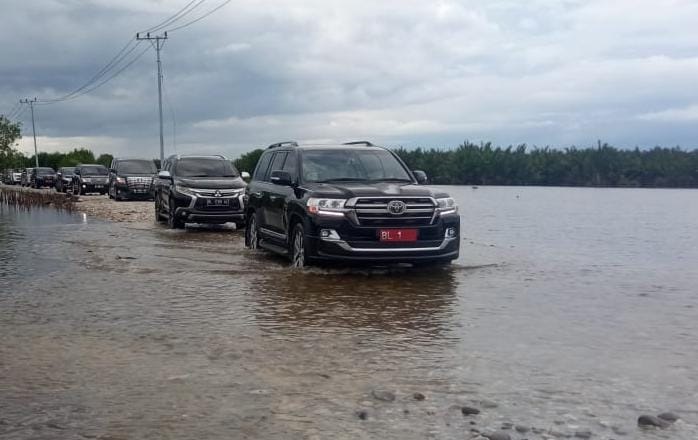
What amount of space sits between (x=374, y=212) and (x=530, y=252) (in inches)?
226

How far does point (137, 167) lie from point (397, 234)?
92.8 feet

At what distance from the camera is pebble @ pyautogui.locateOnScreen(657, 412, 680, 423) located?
425 centimetres

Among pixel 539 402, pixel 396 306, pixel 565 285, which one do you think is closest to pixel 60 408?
pixel 539 402

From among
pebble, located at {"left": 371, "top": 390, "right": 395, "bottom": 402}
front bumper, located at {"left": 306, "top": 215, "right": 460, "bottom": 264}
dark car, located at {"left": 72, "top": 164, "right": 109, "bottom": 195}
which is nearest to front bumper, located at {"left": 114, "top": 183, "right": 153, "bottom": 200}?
dark car, located at {"left": 72, "top": 164, "right": 109, "bottom": 195}

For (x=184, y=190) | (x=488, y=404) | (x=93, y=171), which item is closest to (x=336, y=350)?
(x=488, y=404)

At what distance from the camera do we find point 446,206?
34.3 ft

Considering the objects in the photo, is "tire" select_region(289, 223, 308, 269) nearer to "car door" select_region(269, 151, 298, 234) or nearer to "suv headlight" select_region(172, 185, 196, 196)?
"car door" select_region(269, 151, 298, 234)

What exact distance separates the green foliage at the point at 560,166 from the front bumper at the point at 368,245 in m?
93.3

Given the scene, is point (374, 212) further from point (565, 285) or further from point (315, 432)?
point (315, 432)

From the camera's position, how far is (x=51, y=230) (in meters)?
18.4

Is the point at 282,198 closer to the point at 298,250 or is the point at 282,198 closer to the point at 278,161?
the point at 298,250

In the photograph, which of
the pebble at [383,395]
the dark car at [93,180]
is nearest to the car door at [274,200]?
the pebble at [383,395]

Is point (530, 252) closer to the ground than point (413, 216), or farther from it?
closer to the ground

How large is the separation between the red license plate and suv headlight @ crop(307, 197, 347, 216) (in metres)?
0.61
